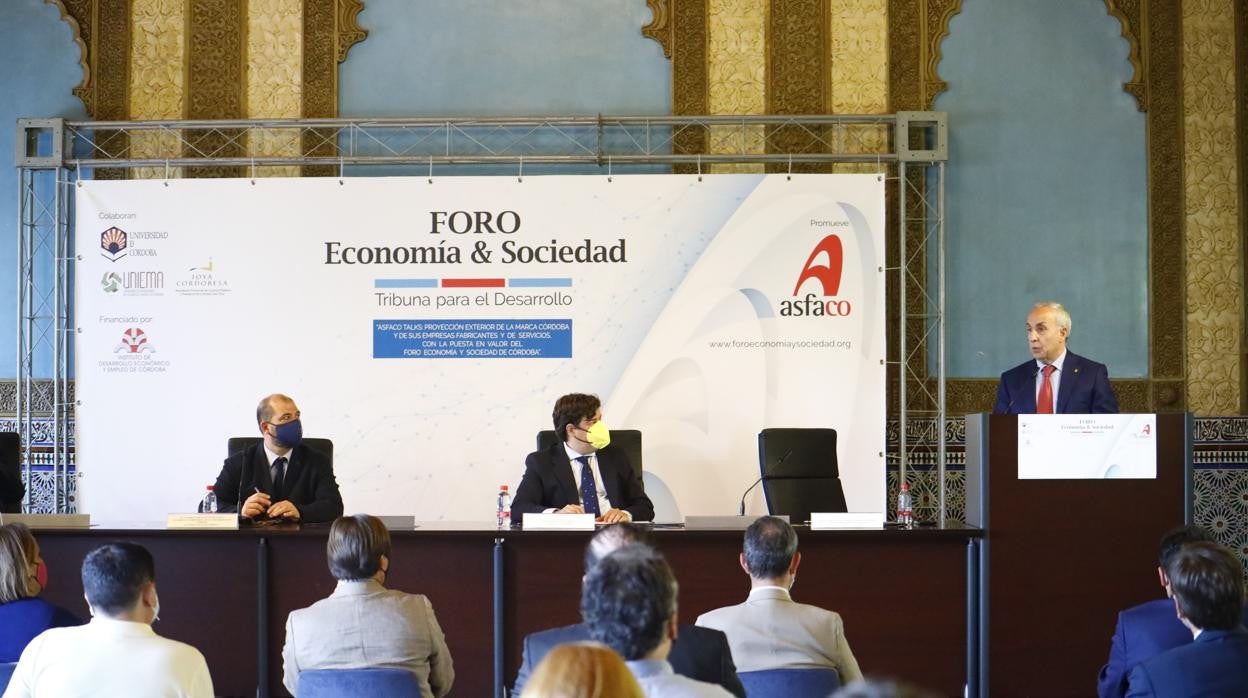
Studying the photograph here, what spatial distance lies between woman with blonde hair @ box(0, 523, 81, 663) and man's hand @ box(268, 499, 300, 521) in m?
1.57

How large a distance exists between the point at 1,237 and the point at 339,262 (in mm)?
2181

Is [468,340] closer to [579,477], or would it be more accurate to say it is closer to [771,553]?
[579,477]

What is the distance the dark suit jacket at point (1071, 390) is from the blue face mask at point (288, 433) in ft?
9.36

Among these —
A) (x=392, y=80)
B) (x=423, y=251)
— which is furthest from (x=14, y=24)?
(x=423, y=251)

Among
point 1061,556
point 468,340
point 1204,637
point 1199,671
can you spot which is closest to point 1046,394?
point 1061,556

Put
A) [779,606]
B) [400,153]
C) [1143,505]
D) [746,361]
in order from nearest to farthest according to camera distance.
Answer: [779,606] < [1143,505] < [746,361] < [400,153]

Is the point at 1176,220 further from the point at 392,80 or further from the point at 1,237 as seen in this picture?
the point at 1,237

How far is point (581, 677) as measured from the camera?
1.50 meters

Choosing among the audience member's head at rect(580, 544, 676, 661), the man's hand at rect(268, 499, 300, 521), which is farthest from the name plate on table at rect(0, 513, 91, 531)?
the audience member's head at rect(580, 544, 676, 661)

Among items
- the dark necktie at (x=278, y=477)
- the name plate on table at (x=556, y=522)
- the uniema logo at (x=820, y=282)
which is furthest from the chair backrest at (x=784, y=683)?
the uniema logo at (x=820, y=282)

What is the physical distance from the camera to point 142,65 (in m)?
7.35

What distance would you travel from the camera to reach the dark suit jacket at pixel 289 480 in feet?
16.9

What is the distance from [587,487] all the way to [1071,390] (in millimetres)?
2069

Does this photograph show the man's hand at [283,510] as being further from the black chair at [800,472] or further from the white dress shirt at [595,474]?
the black chair at [800,472]
